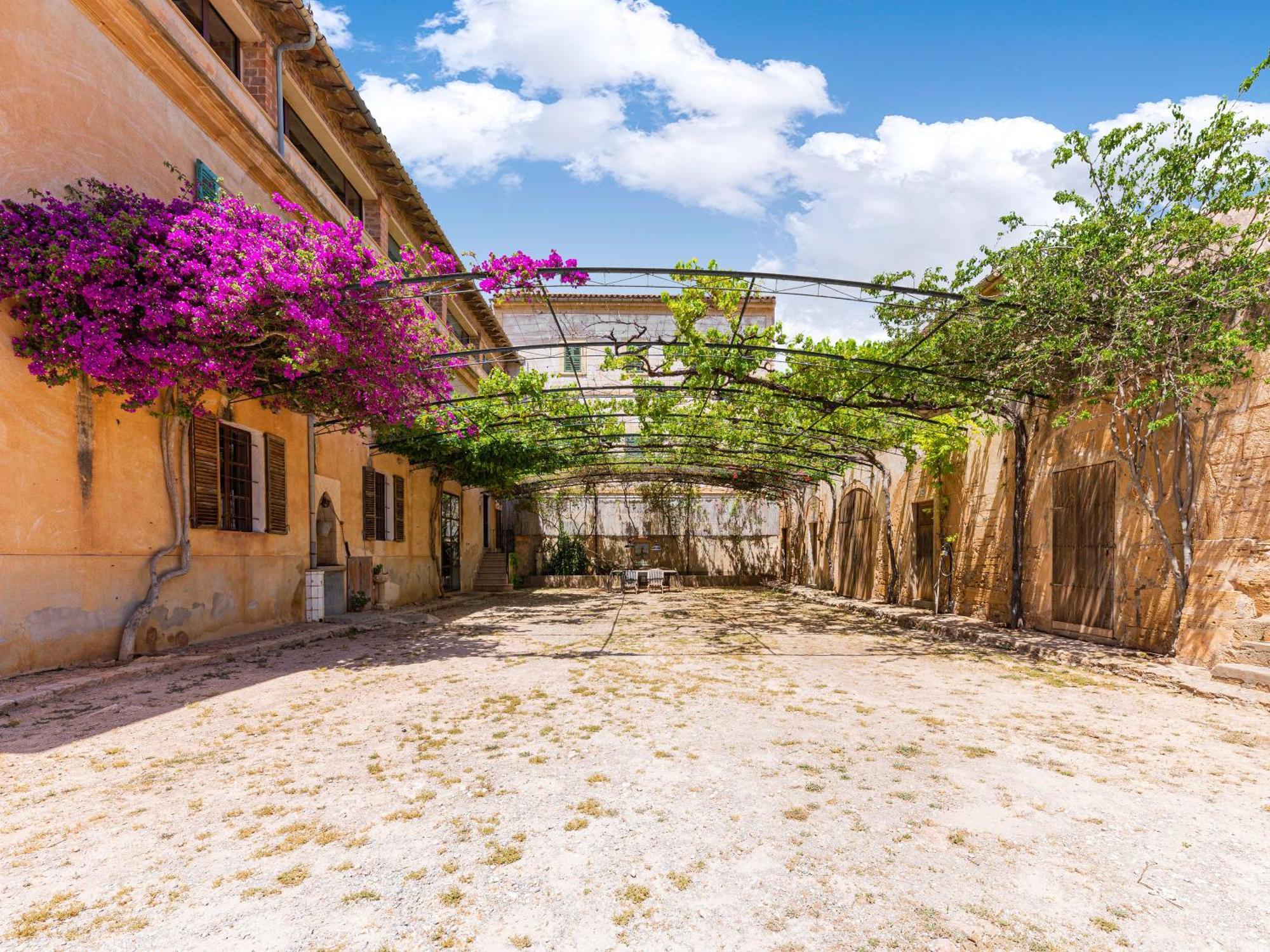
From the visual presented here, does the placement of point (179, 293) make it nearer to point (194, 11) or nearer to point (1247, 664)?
point (194, 11)

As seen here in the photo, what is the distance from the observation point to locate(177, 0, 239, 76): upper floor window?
922cm

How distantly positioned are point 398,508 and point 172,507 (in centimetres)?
840

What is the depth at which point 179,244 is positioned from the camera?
6.49 m

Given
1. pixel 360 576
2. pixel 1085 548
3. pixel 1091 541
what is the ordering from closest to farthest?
pixel 1091 541 → pixel 1085 548 → pixel 360 576

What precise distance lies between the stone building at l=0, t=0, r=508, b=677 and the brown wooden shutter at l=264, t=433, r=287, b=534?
0.03 meters

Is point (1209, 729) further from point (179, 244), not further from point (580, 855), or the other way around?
point (179, 244)

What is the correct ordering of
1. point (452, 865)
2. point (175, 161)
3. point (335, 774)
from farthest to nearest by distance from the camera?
point (175, 161), point (335, 774), point (452, 865)

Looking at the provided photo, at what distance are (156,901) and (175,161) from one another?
29.0ft

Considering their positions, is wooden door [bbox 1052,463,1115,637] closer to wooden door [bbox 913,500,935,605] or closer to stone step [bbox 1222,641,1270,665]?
stone step [bbox 1222,641,1270,665]

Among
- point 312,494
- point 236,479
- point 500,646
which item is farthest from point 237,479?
point 500,646

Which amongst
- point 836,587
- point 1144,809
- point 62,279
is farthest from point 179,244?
point 836,587

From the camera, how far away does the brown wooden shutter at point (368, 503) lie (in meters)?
14.2

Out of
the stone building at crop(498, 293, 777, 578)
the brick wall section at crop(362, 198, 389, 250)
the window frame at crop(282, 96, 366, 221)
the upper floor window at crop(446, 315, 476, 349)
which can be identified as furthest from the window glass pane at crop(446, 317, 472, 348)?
the window frame at crop(282, 96, 366, 221)

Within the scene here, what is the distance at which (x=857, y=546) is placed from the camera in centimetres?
1869
